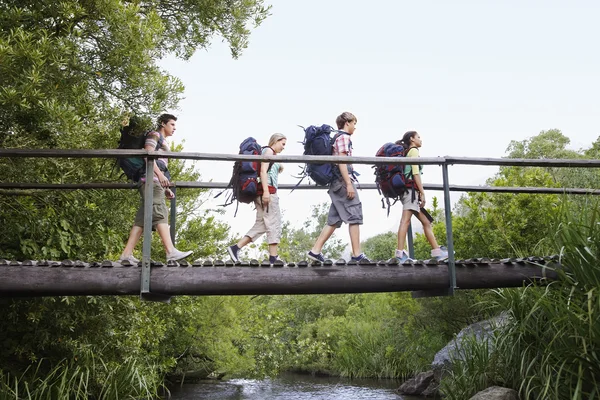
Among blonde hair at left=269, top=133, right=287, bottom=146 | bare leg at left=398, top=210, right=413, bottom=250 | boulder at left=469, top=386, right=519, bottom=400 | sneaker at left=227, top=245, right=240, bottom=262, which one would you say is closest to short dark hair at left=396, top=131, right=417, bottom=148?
bare leg at left=398, top=210, right=413, bottom=250

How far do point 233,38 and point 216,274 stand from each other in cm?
451

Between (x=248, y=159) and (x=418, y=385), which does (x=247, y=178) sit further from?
(x=418, y=385)

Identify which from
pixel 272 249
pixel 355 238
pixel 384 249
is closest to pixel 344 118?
pixel 355 238

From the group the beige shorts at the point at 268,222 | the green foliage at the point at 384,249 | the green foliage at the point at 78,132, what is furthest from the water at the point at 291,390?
the green foliage at the point at 384,249

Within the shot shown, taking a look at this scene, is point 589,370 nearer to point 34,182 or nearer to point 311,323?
point 34,182

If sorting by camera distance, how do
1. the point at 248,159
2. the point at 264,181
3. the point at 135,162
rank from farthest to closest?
1. the point at 264,181
2. the point at 135,162
3. the point at 248,159

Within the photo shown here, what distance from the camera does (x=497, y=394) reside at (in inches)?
305

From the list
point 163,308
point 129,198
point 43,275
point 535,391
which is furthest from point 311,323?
point 43,275

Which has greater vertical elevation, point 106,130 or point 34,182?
point 106,130

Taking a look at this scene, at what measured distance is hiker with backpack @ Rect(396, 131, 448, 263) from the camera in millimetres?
6586

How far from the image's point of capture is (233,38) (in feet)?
30.6

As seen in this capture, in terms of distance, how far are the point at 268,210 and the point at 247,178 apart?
0.37 metres

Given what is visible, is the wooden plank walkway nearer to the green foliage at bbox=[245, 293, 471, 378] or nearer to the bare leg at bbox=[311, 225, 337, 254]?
the bare leg at bbox=[311, 225, 337, 254]

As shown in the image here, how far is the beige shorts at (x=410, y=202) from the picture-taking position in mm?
6680
